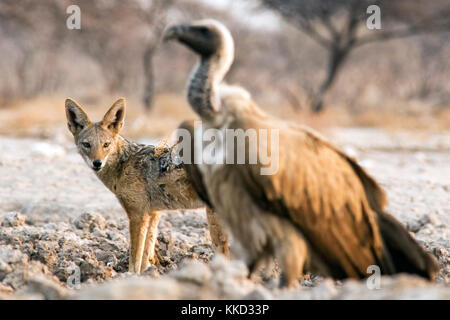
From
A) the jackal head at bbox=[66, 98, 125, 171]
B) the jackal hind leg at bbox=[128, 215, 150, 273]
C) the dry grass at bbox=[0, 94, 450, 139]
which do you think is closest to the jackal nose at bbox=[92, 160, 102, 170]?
the jackal head at bbox=[66, 98, 125, 171]

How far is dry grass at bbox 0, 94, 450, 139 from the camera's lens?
48.2ft

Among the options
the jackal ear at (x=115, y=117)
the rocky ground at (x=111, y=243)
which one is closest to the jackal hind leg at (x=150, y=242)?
the rocky ground at (x=111, y=243)

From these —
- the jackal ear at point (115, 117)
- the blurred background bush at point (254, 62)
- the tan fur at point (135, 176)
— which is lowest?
the tan fur at point (135, 176)

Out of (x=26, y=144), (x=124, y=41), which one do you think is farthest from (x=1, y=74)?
(x=26, y=144)

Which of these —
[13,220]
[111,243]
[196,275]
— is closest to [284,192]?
[196,275]

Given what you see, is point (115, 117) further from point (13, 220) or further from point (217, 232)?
point (13, 220)

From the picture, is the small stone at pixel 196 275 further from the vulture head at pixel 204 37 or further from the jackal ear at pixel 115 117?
the jackal ear at pixel 115 117

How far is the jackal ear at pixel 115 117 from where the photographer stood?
187 inches

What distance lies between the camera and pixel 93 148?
15.1 ft

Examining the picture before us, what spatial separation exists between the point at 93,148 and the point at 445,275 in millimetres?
2959

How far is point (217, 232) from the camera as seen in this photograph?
4645 mm

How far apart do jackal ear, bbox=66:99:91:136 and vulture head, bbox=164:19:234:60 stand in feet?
5.01

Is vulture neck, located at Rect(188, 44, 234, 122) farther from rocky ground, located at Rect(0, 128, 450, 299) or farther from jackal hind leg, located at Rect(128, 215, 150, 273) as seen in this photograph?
jackal hind leg, located at Rect(128, 215, 150, 273)

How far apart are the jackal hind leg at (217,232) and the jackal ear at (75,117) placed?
121cm
